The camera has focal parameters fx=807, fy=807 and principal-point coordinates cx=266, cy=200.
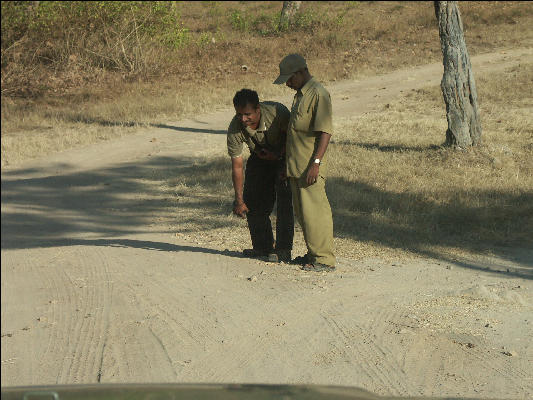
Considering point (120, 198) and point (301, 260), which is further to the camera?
point (120, 198)

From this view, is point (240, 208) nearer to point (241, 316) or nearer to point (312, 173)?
point (312, 173)

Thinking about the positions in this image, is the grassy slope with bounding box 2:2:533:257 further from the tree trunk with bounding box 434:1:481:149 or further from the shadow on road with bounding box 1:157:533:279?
the tree trunk with bounding box 434:1:481:149

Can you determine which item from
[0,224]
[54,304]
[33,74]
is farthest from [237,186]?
[0,224]

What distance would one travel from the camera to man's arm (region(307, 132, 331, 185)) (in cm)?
620

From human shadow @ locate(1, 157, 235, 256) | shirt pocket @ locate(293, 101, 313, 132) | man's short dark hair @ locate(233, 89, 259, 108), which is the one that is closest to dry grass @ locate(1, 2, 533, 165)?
human shadow @ locate(1, 157, 235, 256)

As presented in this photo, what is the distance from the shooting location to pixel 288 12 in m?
24.8

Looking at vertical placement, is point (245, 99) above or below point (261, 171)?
above

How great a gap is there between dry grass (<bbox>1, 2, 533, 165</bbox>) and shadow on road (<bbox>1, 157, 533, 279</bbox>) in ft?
2.85

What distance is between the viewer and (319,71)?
781 inches

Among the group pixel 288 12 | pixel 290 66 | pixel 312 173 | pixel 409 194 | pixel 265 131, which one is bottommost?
pixel 409 194

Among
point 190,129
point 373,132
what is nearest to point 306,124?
point 373,132

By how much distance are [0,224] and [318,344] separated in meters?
3.19

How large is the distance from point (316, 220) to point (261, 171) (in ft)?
2.16

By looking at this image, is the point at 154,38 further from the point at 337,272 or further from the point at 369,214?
the point at 337,272
